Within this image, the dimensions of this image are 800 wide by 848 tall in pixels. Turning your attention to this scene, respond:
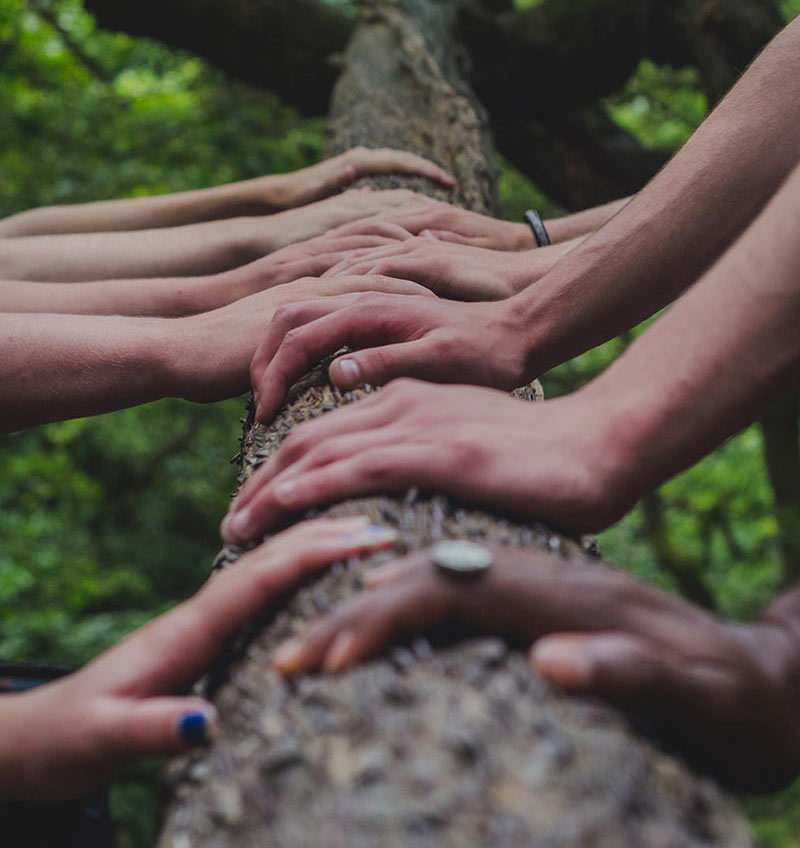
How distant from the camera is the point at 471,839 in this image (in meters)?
0.68

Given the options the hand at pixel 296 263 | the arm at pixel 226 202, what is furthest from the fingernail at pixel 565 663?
the arm at pixel 226 202

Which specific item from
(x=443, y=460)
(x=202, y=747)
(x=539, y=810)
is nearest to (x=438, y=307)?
(x=443, y=460)

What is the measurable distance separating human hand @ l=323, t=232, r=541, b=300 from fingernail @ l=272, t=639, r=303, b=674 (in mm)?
1262

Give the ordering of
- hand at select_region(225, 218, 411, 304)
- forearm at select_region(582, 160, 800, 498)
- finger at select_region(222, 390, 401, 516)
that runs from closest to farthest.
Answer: forearm at select_region(582, 160, 800, 498), finger at select_region(222, 390, 401, 516), hand at select_region(225, 218, 411, 304)

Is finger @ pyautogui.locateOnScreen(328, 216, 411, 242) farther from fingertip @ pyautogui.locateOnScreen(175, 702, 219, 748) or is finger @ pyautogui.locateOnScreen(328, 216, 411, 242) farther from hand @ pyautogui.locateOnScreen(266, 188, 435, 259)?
fingertip @ pyautogui.locateOnScreen(175, 702, 219, 748)

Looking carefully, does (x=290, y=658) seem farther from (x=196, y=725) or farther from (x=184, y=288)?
(x=184, y=288)

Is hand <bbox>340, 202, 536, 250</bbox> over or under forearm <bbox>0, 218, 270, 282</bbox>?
over

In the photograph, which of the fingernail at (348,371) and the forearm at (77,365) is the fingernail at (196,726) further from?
the forearm at (77,365)

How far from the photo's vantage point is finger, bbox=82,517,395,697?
37.0 inches

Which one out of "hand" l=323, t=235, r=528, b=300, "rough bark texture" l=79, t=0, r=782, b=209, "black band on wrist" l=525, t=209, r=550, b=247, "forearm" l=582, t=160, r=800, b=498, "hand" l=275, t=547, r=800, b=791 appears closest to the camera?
"hand" l=275, t=547, r=800, b=791

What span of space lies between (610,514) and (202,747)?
598mm

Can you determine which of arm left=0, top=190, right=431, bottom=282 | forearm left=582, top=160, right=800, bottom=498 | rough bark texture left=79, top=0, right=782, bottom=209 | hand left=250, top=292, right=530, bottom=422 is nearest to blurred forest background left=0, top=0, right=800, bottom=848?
rough bark texture left=79, top=0, right=782, bottom=209

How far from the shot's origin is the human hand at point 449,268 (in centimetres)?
202

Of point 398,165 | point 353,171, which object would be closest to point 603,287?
point 398,165
